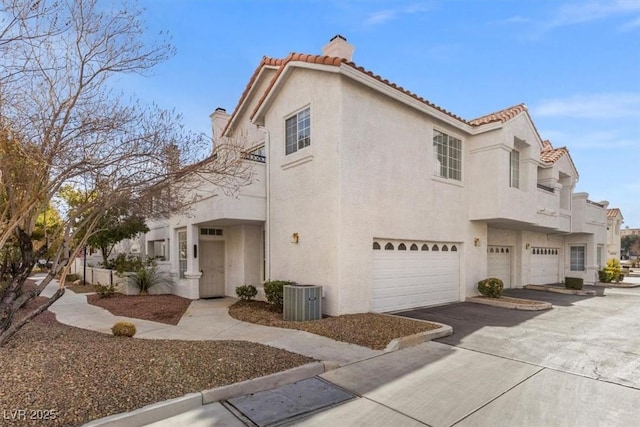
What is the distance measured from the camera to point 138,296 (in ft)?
45.1

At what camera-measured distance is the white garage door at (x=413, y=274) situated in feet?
34.6

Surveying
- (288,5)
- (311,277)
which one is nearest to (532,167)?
(311,277)

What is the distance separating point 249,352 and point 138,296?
9.55 metres

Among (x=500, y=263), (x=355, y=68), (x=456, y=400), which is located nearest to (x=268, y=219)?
(x=355, y=68)

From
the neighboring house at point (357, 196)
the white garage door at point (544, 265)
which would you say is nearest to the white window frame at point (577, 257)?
the white garage door at point (544, 265)

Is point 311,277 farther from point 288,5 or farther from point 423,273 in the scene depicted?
point 288,5

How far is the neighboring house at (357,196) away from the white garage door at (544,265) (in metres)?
3.58

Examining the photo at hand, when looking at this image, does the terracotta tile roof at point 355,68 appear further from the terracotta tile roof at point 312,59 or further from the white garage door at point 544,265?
the white garage door at point 544,265

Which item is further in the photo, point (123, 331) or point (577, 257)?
point (577, 257)

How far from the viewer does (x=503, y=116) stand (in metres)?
13.0

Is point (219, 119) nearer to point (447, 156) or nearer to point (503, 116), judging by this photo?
point (447, 156)

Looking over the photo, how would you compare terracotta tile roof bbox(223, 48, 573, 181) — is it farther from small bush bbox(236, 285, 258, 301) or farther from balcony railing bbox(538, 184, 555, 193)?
small bush bbox(236, 285, 258, 301)

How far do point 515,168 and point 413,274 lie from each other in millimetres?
7041

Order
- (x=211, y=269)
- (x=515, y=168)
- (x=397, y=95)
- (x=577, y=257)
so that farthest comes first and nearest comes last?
(x=577, y=257)
(x=515, y=168)
(x=211, y=269)
(x=397, y=95)
